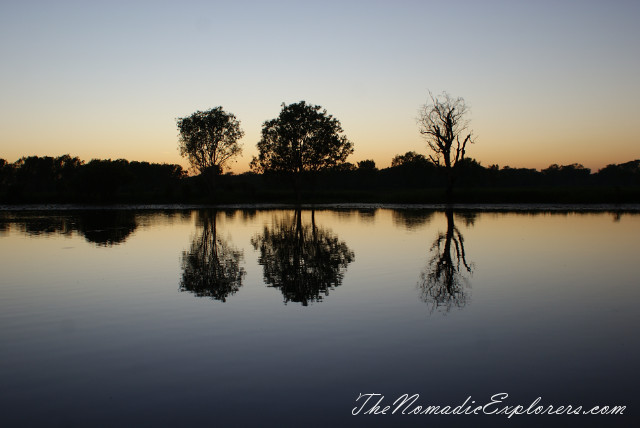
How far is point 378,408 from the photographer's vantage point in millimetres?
7461

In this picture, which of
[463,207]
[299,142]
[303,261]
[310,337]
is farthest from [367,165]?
[310,337]

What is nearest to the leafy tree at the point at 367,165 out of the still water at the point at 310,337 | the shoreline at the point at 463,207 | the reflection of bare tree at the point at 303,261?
the shoreline at the point at 463,207

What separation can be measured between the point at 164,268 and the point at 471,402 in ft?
52.0

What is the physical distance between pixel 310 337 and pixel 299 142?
88338 millimetres

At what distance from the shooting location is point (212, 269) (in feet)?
65.9

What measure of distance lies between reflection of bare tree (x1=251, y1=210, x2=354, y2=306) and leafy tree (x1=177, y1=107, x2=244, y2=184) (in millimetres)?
68525

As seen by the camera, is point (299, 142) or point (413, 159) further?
point (413, 159)

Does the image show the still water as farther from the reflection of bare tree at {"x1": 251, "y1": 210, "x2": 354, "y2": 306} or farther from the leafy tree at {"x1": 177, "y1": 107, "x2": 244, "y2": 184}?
the leafy tree at {"x1": 177, "y1": 107, "x2": 244, "y2": 184}

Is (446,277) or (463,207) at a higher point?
(463,207)

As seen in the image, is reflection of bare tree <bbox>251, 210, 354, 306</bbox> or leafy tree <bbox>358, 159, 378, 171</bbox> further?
leafy tree <bbox>358, 159, 378, 171</bbox>

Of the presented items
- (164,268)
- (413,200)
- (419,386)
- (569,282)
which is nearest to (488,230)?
(569,282)

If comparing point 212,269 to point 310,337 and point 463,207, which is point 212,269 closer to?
point 310,337

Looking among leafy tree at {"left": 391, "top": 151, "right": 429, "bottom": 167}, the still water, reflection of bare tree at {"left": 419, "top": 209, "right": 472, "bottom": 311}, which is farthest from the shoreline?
leafy tree at {"left": 391, "top": 151, "right": 429, "bottom": 167}

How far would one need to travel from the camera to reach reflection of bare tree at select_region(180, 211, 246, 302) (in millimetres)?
16172
